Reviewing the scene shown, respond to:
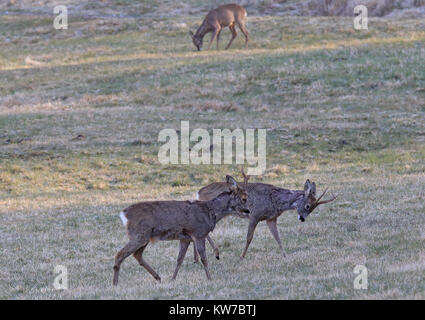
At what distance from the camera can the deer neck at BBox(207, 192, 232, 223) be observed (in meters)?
11.2

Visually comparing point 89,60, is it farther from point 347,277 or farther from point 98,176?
point 347,277

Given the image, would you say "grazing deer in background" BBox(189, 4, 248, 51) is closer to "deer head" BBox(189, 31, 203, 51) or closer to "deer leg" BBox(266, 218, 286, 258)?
"deer head" BBox(189, 31, 203, 51)

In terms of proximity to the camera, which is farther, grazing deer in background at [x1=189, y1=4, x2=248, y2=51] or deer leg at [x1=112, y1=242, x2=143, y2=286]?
grazing deer in background at [x1=189, y1=4, x2=248, y2=51]

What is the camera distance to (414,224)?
43.9 feet

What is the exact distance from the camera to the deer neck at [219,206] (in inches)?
442

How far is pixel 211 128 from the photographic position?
2558 centimetres

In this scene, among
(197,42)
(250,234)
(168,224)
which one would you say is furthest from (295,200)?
(197,42)

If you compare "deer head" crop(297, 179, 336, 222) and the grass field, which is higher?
"deer head" crop(297, 179, 336, 222)

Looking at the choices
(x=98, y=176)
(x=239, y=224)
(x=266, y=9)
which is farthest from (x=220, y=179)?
(x=266, y=9)

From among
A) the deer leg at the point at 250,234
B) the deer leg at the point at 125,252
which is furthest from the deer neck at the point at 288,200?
the deer leg at the point at 125,252

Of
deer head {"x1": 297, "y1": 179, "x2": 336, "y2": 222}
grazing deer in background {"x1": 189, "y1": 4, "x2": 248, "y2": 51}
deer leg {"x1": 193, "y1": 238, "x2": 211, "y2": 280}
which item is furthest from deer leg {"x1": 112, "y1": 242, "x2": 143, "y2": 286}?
grazing deer in background {"x1": 189, "y1": 4, "x2": 248, "y2": 51}

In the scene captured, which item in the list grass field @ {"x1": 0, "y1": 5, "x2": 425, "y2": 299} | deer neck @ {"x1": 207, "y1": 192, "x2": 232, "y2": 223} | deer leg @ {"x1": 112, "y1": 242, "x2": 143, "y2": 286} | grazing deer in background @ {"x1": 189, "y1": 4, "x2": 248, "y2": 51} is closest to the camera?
deer leg @ {"x1": 112, "y1": 242, "x2": 143, "y2": 286}

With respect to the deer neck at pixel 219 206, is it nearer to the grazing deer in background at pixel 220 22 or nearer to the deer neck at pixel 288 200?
the deer neck at pixel 288 200

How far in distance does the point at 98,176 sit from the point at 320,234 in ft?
31.5
